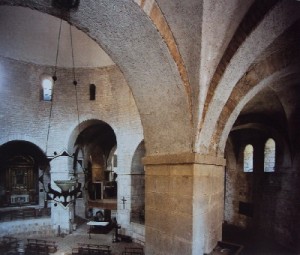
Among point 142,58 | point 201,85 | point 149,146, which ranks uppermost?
point 142,58

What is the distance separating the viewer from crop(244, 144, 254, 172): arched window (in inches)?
540

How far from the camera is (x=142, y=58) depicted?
3.64 metres

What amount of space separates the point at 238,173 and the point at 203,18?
1224cm

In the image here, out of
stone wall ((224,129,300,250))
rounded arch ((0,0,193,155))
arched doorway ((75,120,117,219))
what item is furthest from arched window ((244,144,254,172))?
rounded arch ((0,0,193,155))

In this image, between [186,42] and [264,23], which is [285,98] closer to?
[264,23]

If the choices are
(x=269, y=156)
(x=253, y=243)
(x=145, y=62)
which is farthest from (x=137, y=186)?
(x=145, y=62)

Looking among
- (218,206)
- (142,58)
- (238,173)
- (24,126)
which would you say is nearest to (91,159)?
(24,126)

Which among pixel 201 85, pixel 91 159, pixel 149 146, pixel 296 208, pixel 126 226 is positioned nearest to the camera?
pixel 201 85

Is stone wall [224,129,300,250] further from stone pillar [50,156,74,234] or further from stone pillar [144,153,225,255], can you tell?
stone pillar [50,156,74,234]

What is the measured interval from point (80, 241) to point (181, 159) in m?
10.5

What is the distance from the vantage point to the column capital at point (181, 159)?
3912 mm

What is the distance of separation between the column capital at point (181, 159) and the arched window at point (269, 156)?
340 inches

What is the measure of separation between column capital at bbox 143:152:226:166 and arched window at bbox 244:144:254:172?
9881mm

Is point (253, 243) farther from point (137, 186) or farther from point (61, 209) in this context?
point (61, 209)
